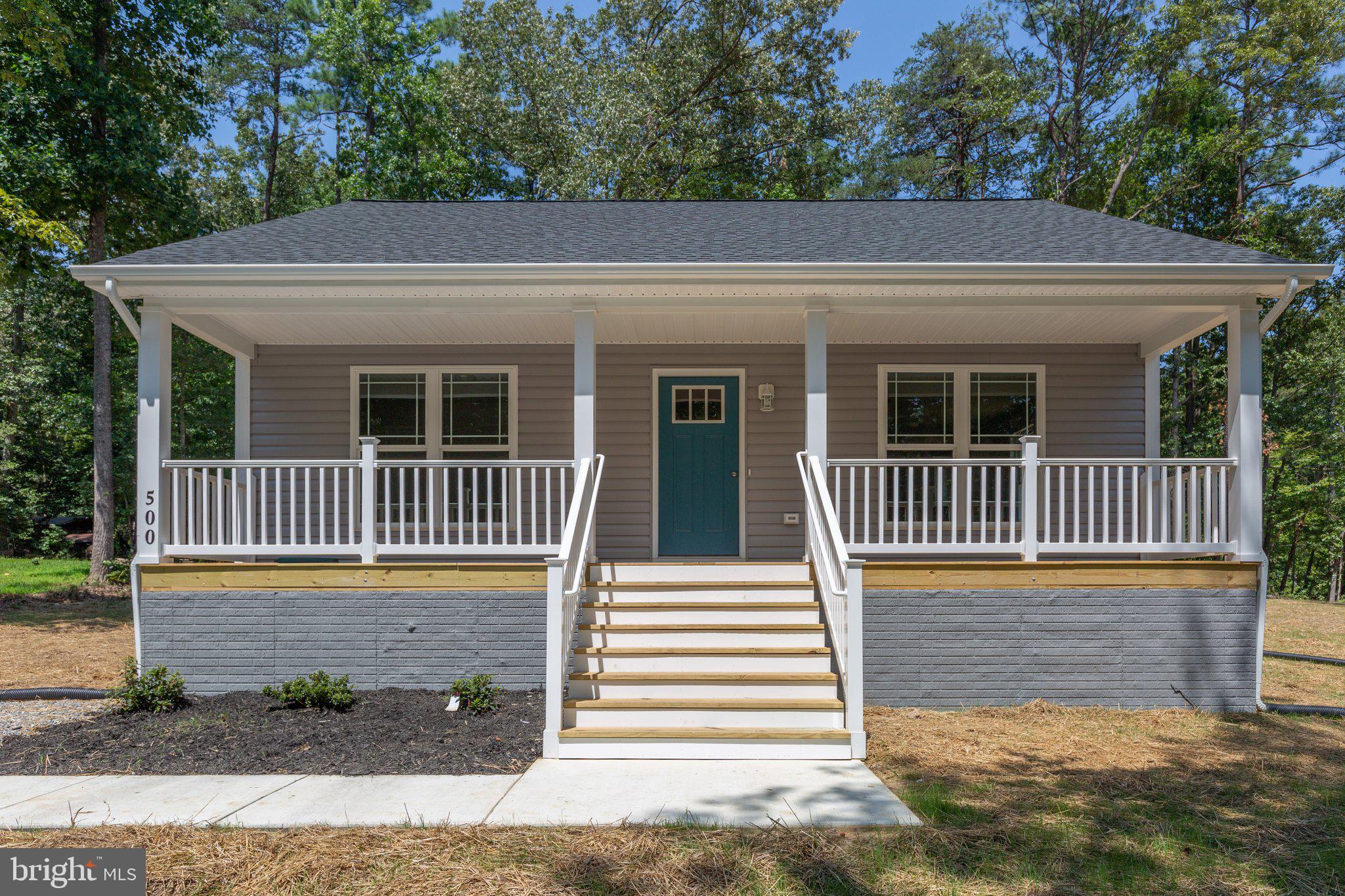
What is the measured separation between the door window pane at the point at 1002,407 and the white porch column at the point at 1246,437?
224 centimetres

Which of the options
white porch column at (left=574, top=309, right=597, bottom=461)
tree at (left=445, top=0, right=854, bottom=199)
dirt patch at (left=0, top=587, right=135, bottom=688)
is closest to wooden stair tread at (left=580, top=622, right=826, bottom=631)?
white porch column at (left=574, top=309, right=597, bottom=461)

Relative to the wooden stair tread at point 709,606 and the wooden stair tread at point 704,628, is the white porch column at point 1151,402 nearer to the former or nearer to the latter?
the wooden stair tread at point 709,606

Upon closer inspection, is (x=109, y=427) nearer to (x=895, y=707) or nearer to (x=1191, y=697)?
(x=895, y=707)

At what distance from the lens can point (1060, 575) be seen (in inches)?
245

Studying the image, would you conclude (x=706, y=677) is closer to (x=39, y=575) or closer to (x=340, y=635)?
(x=340, y=635)

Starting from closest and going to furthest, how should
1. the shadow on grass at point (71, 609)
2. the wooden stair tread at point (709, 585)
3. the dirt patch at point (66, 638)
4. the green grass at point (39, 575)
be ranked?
1. the wooden stair tread at point (709, 585)
2. the dirt patch at point (66, 638)
3. the shadow on grass at point (71, 609)
4. the green grass at point (39, 575)

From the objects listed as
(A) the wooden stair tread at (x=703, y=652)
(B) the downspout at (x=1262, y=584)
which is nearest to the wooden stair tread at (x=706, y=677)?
(A) the wooden stair tread at (x=703, y=652)

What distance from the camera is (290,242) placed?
7.16m

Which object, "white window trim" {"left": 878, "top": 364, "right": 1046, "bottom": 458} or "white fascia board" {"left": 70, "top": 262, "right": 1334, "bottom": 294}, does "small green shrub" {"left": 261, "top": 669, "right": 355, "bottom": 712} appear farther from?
"white window trim" {"left": 878, "top": 364, "right": 1046, "bottom": 458}

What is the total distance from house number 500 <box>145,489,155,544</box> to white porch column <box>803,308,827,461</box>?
511 cm

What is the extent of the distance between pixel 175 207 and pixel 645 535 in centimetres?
950

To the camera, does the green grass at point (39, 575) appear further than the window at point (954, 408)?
Yes

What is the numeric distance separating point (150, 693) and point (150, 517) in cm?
135

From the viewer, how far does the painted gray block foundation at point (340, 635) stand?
20.4ft
